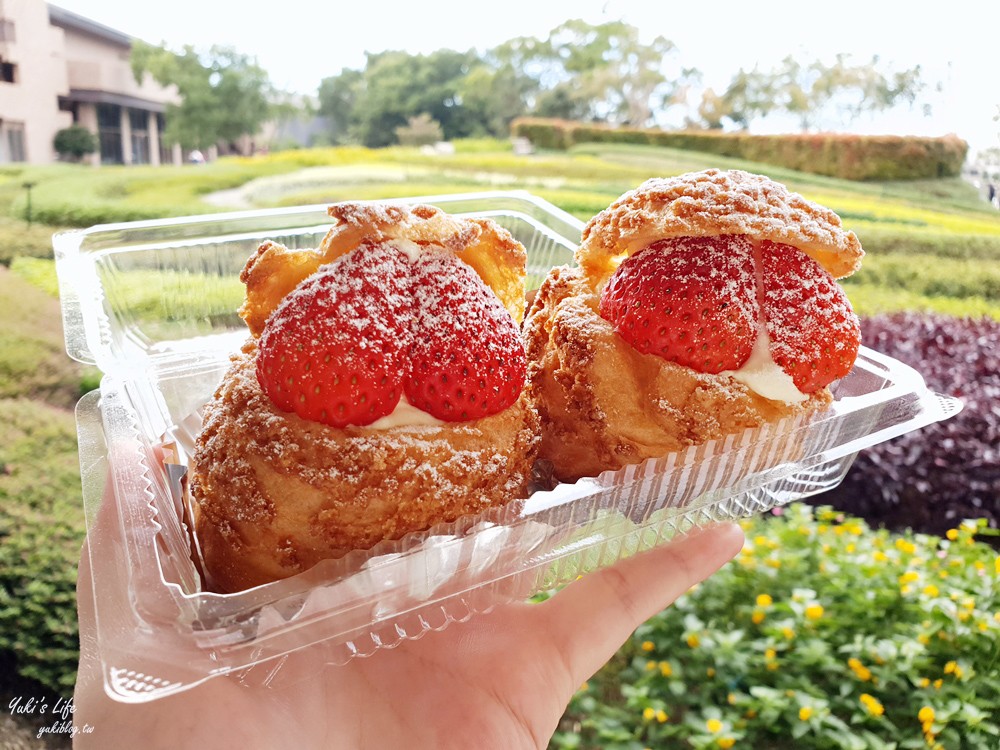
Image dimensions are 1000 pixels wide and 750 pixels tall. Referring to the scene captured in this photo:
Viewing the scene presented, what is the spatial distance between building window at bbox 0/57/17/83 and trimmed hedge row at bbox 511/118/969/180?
3.66 metres

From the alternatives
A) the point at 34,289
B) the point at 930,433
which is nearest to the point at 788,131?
the point at 930,433

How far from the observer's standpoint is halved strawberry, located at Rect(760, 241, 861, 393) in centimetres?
174

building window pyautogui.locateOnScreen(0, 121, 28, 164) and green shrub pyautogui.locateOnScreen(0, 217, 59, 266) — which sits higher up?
building window pyautogui.locateOnScreen(0, 121, 28, 164)

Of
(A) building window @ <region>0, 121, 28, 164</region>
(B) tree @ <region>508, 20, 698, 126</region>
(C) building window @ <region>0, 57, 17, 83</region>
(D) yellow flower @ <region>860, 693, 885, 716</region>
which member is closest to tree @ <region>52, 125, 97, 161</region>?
(A) building window @ <region>0, 121, 28, 164</region>

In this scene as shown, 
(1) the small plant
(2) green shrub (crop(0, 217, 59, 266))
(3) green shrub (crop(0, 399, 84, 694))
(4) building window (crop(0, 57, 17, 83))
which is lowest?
(3) green shrub (crop(0, 399, 84, 694))

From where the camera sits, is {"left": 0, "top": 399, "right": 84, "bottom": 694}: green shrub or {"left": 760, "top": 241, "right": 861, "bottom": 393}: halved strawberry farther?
{"left": 0, "top": 399, "right": 84, "bottom": 694}: green shrub

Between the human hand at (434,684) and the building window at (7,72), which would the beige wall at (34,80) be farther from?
the human hand at (434,684)

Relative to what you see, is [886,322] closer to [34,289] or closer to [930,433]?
[930,433]

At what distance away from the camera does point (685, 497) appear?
5.84 feet

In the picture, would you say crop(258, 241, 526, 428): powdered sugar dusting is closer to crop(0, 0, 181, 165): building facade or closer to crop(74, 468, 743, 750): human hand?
crop(74, 468, 743, 750): human hand

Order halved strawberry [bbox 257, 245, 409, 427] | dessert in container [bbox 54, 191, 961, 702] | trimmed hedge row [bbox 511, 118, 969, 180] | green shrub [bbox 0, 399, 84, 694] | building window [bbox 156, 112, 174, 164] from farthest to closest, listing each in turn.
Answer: building window [bbox 156, 112, 174, 164] < trimmed hedge row [bbox 511, 118, 969, 180] < green shrub [bbox 0, 399, 84, 694] < halved strawberry [bbox 257, 245, 409, 427] < dessert in container [bbox 54, 191, 961, 702]

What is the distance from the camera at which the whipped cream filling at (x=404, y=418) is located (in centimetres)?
154

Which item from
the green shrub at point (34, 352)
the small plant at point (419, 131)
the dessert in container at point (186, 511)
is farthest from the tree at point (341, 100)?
the dessert in container at point (186, 511)

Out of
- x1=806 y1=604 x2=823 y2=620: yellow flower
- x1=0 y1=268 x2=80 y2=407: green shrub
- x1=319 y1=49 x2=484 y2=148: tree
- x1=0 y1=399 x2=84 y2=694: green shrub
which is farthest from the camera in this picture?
x1=319 y1=49 x2=484 y2=148: tree
